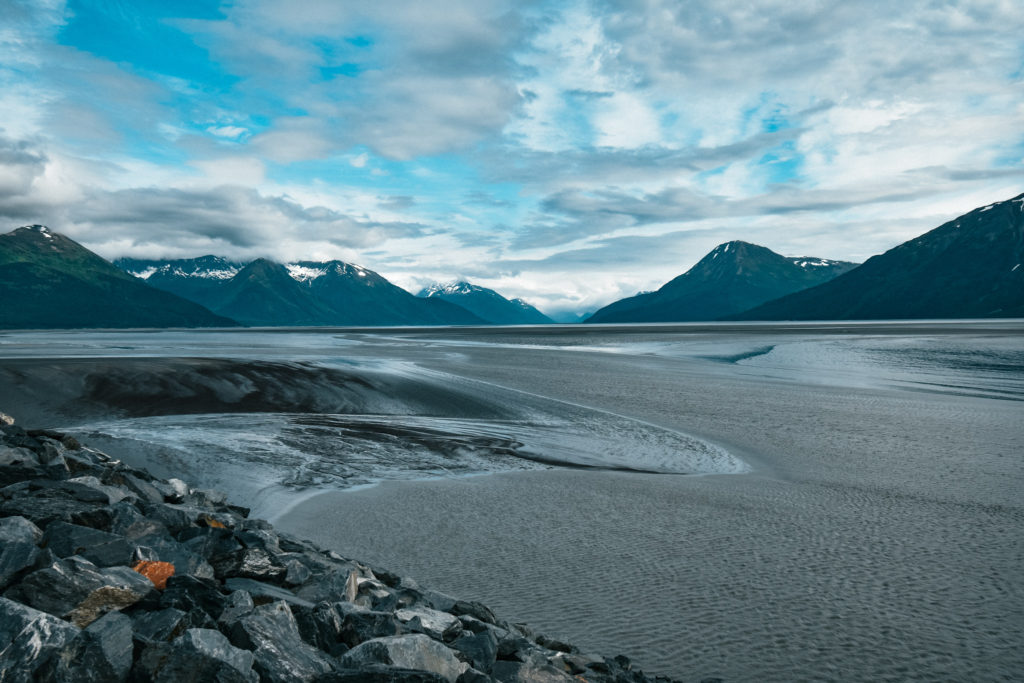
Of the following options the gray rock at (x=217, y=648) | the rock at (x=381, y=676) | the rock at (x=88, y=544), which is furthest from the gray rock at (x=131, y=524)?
the rock at (x=381, y=676)

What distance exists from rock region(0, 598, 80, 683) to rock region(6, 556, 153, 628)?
14.3 inches

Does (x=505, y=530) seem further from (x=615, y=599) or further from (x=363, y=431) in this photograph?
(x=363, y=431)

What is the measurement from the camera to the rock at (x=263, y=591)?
603cm

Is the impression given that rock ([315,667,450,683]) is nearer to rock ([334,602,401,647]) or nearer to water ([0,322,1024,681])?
rock ([334,602,401,647])

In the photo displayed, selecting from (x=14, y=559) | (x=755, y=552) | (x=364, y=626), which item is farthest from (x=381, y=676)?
(x=755, y=552)

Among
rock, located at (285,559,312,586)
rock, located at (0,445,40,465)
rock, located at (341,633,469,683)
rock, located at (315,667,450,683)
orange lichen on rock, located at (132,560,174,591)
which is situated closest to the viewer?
rock, located at (315,667,450,683)

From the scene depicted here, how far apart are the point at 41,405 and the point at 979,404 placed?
1416 inches

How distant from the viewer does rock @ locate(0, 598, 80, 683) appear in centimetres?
432

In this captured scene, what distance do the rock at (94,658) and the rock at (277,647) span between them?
0.75 metres

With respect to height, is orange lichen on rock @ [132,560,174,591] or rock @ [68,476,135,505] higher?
rock @ [68,476,135,505]

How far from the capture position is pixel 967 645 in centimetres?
704

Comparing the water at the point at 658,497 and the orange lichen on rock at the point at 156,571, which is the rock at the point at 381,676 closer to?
the orange lichen on rock at the point at 156,571

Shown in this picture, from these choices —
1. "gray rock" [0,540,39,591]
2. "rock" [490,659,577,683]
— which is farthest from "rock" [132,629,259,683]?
"rock" [490,659,577,683]

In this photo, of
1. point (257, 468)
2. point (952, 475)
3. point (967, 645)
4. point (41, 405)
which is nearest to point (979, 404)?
point (952, 475)
